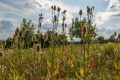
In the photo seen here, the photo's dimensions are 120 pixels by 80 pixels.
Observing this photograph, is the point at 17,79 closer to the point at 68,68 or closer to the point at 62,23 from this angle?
the point at 68,68

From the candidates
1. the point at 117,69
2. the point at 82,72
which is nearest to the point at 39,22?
the point at 117,69

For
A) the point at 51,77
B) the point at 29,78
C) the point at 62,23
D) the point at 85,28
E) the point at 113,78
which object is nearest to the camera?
the point at 85,28

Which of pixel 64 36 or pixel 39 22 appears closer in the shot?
pixel 39 22

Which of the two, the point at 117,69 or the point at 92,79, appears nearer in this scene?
the point at 92,79

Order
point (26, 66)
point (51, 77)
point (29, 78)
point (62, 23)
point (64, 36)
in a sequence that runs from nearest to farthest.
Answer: point (51, 77), point (29, 78), point (26, 66), point (62, 23), point (64, 36)

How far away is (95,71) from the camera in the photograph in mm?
5508

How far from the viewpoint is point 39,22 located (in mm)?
6340

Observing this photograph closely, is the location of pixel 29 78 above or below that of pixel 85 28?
below

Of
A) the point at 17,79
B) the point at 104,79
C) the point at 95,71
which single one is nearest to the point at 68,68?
the point at 95,71

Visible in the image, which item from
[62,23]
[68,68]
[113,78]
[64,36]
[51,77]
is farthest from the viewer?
[64,36]

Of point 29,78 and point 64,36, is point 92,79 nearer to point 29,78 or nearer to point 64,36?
point 29,78

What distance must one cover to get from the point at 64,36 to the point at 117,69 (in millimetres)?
2599

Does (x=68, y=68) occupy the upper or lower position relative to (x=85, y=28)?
lower

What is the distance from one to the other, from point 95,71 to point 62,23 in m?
2.12
